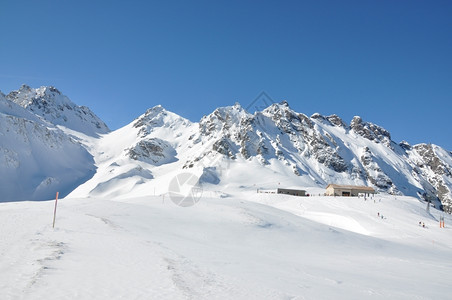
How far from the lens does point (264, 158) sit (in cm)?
11662

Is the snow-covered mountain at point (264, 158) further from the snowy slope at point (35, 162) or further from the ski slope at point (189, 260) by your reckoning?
the ski slope at point (189, 260)

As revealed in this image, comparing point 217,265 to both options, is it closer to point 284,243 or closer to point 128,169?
point 284,243

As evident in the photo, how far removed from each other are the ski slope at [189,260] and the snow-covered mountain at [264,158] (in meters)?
53.0

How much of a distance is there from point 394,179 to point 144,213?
5996 inches

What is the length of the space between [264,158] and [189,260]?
106 m

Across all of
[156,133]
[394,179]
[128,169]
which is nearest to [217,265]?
[128,169]

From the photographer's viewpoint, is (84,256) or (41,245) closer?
(84,256)

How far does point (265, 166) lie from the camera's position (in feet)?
364

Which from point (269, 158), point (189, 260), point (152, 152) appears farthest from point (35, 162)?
point (189, 260)

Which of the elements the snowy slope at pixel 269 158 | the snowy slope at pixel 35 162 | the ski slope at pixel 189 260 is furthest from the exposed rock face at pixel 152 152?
the ski slope at pixel 189 260

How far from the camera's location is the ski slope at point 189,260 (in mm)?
8117

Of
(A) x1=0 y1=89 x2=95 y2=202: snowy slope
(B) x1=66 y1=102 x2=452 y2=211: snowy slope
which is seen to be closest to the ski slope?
(B) x1=66 y1=102 x2=452 y2=211: snowy slope

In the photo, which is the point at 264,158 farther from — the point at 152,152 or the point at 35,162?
the point at 35,162

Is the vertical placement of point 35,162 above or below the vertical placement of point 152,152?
below
